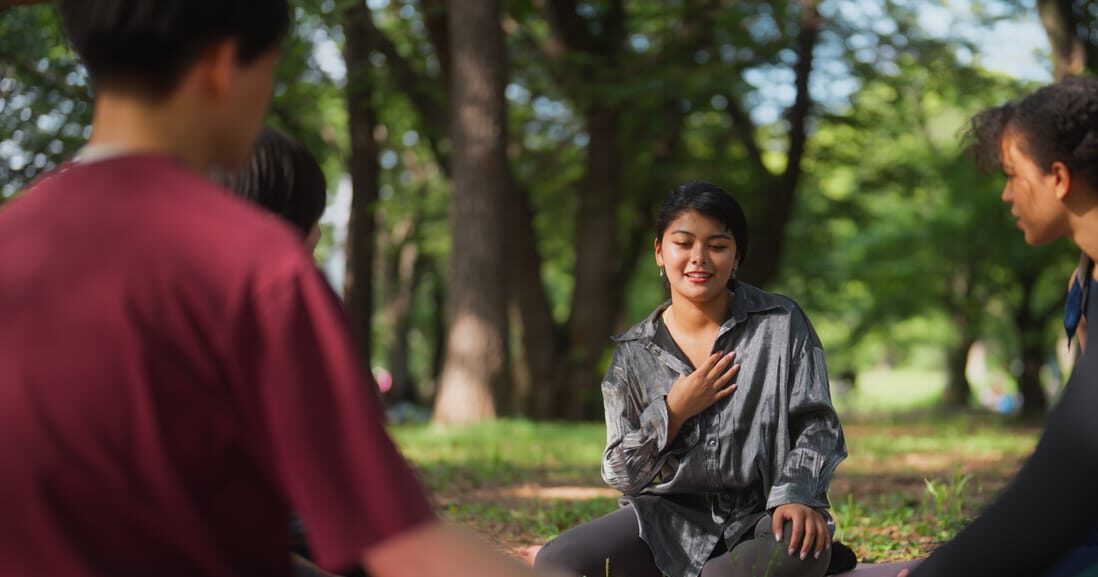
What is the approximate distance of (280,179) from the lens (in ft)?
9.62

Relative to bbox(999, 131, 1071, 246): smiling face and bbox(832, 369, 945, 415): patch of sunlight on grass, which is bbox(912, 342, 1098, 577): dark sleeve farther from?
bbox(832, 369, 945, 415): patch of sunlight on grass

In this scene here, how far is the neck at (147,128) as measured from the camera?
1523 mm

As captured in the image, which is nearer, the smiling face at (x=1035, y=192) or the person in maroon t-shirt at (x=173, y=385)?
the person in maroon t-shirt at (x=173, y=385)

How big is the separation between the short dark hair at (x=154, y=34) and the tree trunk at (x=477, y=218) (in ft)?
38.4

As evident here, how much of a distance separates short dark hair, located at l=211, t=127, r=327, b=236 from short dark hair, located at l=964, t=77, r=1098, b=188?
1715mm

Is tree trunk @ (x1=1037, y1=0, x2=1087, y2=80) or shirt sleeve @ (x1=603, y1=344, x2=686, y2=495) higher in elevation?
tree trunk @ (x1=1037, y1=0, x2=1087, y2=80)

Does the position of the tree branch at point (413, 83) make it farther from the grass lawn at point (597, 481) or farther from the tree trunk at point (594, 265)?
the grass lawn at point (597, 481)

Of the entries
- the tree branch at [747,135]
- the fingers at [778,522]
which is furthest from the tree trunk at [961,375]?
the fingers at [778,522]

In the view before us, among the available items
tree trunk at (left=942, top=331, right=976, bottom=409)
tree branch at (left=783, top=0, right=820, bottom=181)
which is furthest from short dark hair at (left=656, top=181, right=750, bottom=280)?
tree trunk at (left=942, top=331, right=976, bottom=409)

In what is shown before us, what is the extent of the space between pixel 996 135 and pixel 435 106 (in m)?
13.9

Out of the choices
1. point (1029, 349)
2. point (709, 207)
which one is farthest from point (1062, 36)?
point (1029, 349)

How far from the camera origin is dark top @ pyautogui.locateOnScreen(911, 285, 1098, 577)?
2395mm

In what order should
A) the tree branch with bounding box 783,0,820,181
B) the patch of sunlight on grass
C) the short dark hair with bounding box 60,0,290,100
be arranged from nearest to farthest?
the short dark hair with bounding box 60,0,290,100, the tree branch with bounding box 783,0,820,181, the patch of sunlight on grass

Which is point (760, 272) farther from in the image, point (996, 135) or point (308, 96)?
point (996, 135)
